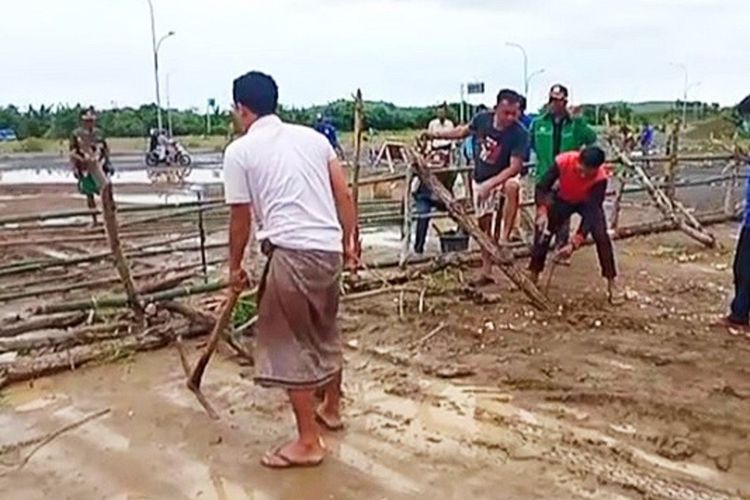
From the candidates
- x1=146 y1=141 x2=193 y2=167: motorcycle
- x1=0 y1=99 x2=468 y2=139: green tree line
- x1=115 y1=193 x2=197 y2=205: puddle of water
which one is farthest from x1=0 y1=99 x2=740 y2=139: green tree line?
x1=115 y1=193 x2=197 y2=205: puddle of water

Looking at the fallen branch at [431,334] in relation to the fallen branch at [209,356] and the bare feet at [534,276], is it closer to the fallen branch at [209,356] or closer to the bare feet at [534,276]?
the bare feet at [534,276]

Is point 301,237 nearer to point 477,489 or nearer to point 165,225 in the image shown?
point 477,489

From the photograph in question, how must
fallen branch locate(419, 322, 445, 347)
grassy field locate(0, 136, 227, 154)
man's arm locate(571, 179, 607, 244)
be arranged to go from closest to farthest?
fallen branch locate(419, 322, 445, 347) < man's arm locate(571, 179, 607, 244) < grassy field locate(0, 136, 227, 154)

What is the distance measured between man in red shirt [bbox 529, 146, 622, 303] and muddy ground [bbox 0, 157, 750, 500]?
0.38 metres

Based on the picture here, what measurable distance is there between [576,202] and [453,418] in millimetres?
2675

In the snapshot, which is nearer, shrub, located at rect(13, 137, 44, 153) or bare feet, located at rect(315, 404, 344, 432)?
bare feet, located at rect(315, 404, 344, 432)

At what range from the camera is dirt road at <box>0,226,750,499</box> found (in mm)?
3525

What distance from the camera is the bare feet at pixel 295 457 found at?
3.64m

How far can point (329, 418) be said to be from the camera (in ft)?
13.4

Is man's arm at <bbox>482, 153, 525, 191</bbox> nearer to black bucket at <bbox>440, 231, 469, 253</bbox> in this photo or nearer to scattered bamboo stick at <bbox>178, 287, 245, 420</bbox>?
black bucket at <bbox>440, 231, 469, 253</bbox>

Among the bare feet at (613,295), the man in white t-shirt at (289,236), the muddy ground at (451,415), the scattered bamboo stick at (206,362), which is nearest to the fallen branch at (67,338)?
the muddy ground at (451,415)

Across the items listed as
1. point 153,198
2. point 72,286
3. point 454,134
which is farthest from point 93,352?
point 153,198

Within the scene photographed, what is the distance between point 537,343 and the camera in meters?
5.41

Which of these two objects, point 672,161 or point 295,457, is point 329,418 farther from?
point 672,161
